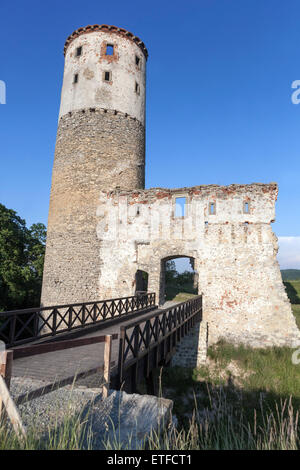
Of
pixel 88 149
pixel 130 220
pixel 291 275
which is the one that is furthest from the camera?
pixel 291 275

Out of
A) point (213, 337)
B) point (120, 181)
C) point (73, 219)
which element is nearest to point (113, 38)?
point (120, 181)

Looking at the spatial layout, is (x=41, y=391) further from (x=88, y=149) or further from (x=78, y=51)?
(x=78, y=51)

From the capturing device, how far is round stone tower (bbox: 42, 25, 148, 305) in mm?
13438

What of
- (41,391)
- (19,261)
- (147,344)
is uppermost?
Result: (19,261)

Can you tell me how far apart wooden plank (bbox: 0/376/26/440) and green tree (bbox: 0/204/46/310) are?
1370 cm

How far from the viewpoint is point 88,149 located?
14.0m

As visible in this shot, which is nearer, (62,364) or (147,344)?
(62,364)

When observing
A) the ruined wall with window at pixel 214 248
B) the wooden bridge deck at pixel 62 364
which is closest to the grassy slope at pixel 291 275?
the ruined wall with window at pixel 214 248

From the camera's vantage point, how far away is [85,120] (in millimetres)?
14172

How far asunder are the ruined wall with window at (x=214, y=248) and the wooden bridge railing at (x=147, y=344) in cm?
240

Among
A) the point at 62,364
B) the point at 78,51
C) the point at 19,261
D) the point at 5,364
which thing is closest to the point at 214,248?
the point at 62,364

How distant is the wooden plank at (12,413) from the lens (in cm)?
194

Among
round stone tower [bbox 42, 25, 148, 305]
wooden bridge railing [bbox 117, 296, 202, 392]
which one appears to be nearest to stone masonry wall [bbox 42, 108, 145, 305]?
round stone tower [bbox 42, 25, 148, 305]

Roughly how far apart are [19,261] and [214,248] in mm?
11081
